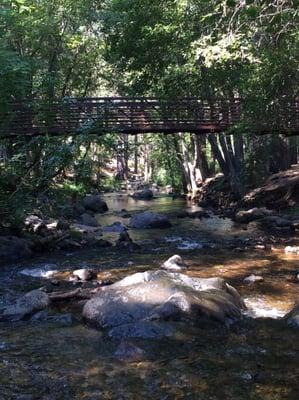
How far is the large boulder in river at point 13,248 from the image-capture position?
11.2 metres

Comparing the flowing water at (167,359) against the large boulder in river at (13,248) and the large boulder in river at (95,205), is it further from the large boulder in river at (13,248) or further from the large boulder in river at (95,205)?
the large boulder in river at (95,205)

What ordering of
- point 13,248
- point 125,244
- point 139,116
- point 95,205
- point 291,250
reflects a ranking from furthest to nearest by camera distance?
point 95,205 → point 139,116 → point 125,244 → point 291,250 → point 13,248

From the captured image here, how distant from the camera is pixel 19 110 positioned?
52.1 ft

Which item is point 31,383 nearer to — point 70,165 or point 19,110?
point 70,165

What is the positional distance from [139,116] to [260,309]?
1152 cm

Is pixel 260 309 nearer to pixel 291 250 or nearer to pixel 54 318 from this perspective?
pixel 54 318

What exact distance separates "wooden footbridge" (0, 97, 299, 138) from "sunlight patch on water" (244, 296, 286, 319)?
755 cm

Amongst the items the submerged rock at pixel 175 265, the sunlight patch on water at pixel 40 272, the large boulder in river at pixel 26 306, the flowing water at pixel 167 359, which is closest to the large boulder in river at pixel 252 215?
the submerged rock at pixel 175 265

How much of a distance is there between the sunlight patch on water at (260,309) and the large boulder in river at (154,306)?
19 cm

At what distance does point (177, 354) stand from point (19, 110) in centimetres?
1210

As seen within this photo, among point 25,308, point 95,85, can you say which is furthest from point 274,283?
point 95,85

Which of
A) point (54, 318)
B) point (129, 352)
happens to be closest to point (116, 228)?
point (54, 318)

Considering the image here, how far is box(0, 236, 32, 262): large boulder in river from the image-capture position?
11.2 m

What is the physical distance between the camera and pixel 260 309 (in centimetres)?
715
